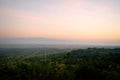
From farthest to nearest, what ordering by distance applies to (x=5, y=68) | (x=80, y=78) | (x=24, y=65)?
(x=5, y=68) < (x=24, y=65) < (x=80, y=78)

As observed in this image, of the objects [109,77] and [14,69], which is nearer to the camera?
[109,77]

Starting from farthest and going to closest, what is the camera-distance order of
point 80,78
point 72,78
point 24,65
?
point 24,65 → point 80,78 → point 72,78

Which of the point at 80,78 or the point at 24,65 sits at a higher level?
the point at 24,65

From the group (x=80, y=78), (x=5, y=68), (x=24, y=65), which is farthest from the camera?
(x=5, y=68)

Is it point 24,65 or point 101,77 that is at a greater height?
point 24,65

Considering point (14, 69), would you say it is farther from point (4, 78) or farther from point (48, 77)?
point (48, 77)

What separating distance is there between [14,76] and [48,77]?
11.2 feet

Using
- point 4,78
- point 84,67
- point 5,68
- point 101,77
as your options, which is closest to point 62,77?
point 84,67

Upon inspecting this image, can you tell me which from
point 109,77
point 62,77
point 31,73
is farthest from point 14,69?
point 109,77

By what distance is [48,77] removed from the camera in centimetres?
1545

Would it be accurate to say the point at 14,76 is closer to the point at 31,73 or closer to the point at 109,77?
the point at 31,73

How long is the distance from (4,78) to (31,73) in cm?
255

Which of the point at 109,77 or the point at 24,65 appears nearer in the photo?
the point at 109,77

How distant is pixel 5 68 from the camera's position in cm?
1867
